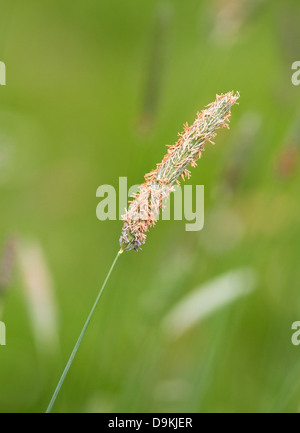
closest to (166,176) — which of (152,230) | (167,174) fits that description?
(167,174)

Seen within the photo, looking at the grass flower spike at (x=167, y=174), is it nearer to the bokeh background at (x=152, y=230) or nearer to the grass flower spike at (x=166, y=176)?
the grass flower spike at (x=166, y=176)

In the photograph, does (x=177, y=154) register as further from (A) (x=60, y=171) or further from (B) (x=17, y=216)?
(A) (x=60, y=171)

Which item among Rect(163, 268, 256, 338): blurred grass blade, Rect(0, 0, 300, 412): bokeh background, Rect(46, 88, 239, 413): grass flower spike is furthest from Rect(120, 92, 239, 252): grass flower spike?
Rect(163, 268, 256, 338): blurred grass blade

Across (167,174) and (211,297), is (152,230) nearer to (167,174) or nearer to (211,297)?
(211,297)

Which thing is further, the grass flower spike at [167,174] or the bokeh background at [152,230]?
the bokeh background at [152,230]

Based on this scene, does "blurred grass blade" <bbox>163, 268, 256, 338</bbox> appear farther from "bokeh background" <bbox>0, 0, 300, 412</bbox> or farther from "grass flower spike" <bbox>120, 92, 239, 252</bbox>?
"grass flower spike" <bbox>120, 92, 239, 252</bbox>

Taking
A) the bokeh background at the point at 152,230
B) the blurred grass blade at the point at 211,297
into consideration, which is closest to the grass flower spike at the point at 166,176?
the bokeh background at the point at 152,230
